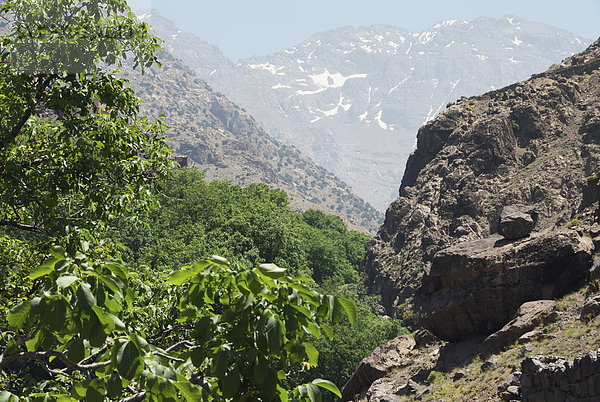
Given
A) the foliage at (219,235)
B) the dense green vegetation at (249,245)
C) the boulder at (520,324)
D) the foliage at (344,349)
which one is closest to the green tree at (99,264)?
the boulder at (520,324)

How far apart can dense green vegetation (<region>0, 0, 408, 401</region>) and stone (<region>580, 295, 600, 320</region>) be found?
49.0 feet

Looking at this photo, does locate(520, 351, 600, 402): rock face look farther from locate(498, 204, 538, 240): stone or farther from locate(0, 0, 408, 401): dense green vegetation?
locate(498, 204, 538, 240): stone

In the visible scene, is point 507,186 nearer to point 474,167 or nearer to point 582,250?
point 474,167

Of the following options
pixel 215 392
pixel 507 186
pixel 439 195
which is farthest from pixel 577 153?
pixel 215 392

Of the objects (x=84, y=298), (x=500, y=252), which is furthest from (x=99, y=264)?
(x=500, y=252)

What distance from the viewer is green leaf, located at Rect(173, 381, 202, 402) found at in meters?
3.91

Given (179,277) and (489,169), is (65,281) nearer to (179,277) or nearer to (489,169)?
(179,277)

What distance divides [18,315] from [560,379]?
15629 mm

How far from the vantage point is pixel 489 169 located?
51.0m

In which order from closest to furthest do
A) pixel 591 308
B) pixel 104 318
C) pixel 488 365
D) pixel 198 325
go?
pixel 104 318, pixel 198 325, pixel 591 308, pixel 488 365

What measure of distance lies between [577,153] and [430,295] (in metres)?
29.6

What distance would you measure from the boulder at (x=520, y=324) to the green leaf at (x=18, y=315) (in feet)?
71.4

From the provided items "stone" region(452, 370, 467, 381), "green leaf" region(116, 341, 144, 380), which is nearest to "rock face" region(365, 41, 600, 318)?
"stone" region(452, 370, 467, 381)

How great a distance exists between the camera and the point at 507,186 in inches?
1916
